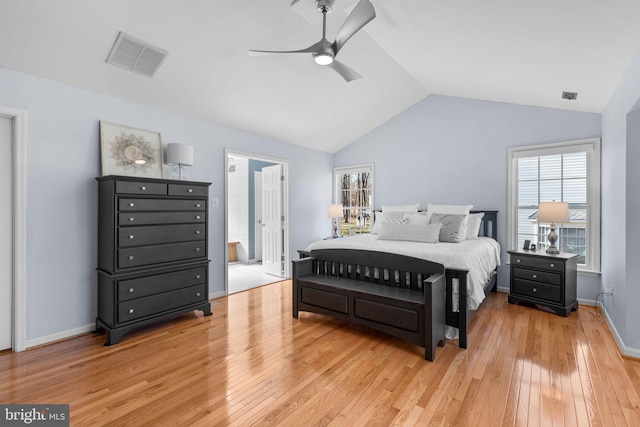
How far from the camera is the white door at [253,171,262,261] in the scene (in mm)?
7238

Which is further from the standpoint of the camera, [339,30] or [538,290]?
[538,290]

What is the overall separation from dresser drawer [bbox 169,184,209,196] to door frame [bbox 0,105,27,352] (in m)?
1.17

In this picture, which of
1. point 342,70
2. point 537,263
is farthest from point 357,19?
point 537,263

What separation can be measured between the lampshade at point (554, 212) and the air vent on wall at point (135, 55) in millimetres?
4464

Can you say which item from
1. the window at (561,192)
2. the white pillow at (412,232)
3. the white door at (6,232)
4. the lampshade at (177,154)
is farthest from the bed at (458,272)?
the white door at (6,232)

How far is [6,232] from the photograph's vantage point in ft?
8.82

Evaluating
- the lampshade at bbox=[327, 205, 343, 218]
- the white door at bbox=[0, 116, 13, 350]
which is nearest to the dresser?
the white door at bbox=[0, 116, 13, 350]

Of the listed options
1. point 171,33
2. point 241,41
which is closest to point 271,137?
point 241,41

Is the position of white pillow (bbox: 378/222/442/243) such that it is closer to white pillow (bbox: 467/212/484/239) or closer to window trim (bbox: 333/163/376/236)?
white pillow (bbox: 467/212/484/239)

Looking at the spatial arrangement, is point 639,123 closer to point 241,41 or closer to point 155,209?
point 241,41

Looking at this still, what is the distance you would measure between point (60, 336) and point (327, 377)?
258 centimetres

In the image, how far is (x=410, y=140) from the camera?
545 cm

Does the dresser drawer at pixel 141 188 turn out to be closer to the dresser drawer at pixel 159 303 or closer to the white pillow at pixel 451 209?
the dresser drawer at pixel 159 303

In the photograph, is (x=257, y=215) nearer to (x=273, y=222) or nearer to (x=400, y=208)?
(x=273, y=222)
